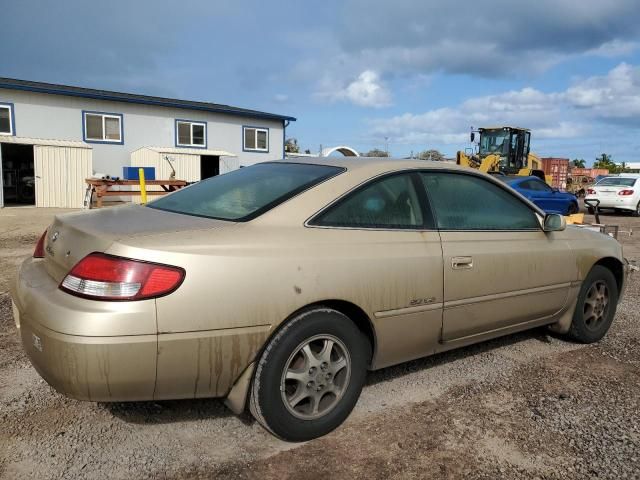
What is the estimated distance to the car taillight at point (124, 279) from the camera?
2.27m

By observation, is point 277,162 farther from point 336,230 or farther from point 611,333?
point 611,333

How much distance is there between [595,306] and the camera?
440 centimetres

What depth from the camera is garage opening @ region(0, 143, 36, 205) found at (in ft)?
71.3

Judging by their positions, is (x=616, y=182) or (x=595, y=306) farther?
(x=616, y=182)

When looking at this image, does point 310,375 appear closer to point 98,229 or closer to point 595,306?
point 98,229

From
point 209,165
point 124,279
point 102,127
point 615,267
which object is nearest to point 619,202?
point 615,267

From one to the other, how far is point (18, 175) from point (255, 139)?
10.5 meters

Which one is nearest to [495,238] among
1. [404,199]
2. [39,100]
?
[404,199]

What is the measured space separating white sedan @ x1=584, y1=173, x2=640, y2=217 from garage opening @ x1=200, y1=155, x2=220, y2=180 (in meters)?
15.3

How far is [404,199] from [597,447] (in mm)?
1731

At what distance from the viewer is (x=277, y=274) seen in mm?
2541

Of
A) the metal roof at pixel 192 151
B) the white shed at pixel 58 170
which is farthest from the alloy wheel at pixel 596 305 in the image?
the metal roof at pixel 192 151

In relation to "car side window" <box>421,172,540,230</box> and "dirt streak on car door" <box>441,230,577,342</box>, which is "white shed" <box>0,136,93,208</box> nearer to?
"car side window" <box>421,172,540,230</box>

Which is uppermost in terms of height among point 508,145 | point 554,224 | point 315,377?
point 508,145
